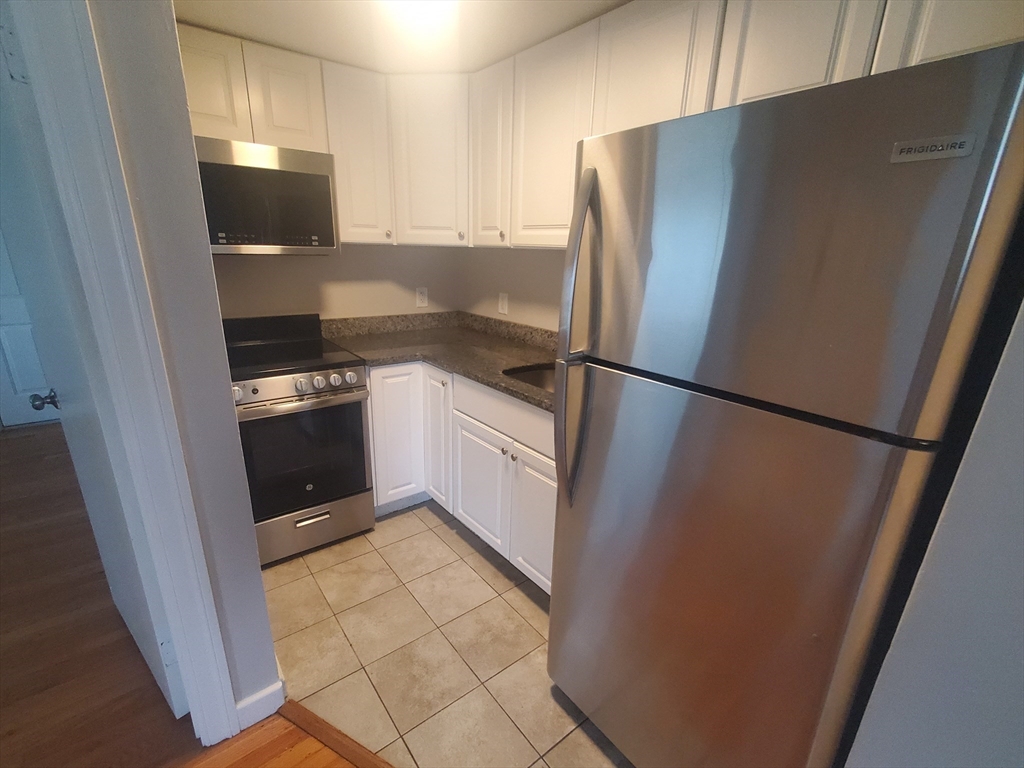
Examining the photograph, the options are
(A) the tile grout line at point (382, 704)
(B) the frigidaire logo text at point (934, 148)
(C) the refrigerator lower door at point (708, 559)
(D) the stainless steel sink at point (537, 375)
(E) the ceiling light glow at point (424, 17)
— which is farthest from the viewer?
(D) the stainless steel sink at point (537, 375)

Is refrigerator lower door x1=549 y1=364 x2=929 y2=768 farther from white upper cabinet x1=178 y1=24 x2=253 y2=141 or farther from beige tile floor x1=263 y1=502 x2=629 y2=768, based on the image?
white upper cabinet x1=178 y1=24 x2=253 y2=141

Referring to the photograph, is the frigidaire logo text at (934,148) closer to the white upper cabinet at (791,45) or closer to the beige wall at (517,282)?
the white upper cabinet at (791,45)

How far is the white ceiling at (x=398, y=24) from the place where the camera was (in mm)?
1512

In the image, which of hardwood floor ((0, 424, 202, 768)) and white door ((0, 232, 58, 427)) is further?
white door ((0, 232, 58, 427))

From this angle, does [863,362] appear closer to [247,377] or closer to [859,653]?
[859,653]

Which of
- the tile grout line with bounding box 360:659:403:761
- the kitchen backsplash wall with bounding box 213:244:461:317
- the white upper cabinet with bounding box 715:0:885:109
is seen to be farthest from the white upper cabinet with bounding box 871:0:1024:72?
the kitchen backsplash wall with bounding box 213:244:461:317

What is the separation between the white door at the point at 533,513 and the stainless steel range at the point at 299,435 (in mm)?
814

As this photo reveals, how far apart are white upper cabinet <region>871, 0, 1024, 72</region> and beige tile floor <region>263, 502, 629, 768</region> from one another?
191cm

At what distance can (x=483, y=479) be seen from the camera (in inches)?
78.5

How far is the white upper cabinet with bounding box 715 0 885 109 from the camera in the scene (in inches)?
39.8

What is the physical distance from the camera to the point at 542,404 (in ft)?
5.01

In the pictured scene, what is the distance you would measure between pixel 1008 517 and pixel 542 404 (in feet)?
3.74

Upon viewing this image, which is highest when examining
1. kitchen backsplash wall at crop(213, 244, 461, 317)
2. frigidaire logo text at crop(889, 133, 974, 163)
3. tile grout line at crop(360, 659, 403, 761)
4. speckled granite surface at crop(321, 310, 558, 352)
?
frigidaire logo text at crop(889, 133, 974, 163)

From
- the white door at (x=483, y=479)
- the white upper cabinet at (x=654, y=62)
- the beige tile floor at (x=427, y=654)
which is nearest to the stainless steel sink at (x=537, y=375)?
the white door at (x=483, y=479)
